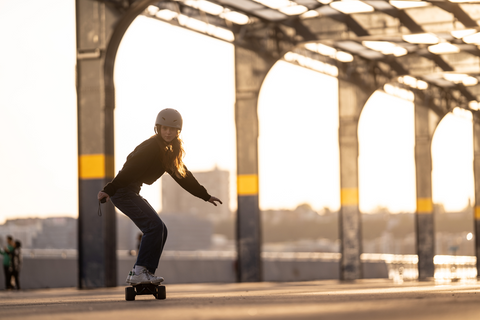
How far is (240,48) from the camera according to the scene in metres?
21.2

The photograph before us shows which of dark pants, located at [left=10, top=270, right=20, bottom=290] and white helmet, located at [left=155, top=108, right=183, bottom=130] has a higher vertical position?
white helmet, located at [left=155, top=108, right=183, bottom=130]

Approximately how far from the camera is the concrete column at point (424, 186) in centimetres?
3425

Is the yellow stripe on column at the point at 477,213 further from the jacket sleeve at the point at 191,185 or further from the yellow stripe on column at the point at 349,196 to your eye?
the jacket sleeve at the point at 191,185

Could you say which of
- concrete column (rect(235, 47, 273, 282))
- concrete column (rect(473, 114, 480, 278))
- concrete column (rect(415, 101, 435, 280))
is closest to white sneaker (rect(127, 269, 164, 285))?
concrete column (rect(235, 47, 273, 282))

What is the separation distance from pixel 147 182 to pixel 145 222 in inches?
14.7

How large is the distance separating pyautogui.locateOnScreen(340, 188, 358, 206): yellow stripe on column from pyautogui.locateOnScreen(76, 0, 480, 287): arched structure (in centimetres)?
3

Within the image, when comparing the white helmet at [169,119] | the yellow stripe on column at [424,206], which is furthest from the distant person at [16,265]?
the yellow stripe on column at [424,206]

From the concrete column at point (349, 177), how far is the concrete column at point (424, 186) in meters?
7.34

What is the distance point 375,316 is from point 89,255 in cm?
1164

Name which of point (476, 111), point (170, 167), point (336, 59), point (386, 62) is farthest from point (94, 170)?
point (476, 111)

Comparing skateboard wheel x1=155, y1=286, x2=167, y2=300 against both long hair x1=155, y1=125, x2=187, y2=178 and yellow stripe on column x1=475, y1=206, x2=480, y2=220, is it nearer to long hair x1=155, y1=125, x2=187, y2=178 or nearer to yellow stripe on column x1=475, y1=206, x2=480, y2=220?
long hair x1=155, y1=125, x2=187, y2=178

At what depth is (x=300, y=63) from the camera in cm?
2567

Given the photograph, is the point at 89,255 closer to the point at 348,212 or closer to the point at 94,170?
the point at 94,170

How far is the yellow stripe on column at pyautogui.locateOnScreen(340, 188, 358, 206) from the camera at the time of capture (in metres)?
27.5
